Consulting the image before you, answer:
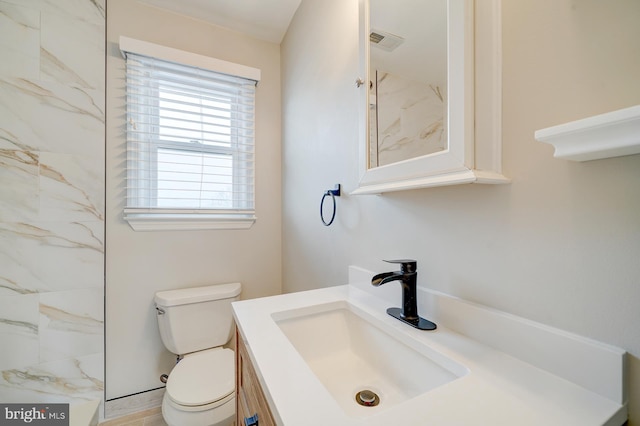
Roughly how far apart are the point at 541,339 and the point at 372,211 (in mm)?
591

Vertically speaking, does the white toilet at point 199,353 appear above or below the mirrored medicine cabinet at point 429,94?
below

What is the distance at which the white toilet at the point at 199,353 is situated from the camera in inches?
43.6

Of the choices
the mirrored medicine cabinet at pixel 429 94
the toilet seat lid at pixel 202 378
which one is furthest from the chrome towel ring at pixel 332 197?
the toilet seat lid at pixel 202 378

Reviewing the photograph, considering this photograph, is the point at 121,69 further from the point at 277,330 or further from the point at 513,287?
the point at 513,287

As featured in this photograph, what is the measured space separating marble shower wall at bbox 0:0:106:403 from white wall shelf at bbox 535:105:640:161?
202 cm

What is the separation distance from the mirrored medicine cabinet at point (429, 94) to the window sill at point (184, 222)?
119 cm

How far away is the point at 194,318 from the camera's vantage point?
4.99 ft

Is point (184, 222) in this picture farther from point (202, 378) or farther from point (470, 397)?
point (470, 397)

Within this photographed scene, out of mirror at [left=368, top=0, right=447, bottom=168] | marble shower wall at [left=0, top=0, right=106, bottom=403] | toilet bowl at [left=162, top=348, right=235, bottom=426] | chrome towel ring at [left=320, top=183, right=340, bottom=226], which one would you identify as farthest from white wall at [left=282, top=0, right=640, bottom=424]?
marble shower wall at [left=0, top=0, right=106, bottom=403]

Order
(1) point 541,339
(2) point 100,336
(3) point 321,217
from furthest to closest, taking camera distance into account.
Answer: (2) point 100,336 → (3) point 321,217 → (1) point 541,339

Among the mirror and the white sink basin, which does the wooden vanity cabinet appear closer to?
the white sink basin

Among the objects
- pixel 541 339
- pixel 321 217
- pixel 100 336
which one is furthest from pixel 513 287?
pixel 100 336

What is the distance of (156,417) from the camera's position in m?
1.52

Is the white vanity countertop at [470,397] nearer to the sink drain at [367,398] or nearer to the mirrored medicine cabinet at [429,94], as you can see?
the sink drain at [367,398]
